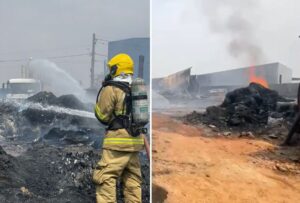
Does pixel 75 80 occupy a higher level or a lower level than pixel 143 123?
higher

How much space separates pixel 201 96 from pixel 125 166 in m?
0.88

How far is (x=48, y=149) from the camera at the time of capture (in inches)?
123

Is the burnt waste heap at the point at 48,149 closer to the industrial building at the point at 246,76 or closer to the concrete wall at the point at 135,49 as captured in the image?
the concrete wall at the point at 135,49

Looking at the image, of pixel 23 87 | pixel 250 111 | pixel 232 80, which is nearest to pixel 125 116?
pixel 23 87

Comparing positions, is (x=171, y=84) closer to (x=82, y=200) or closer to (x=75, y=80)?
(x=75, y=80)

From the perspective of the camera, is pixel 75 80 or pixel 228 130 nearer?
pixel 75 80

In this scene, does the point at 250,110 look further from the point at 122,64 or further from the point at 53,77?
the point at 53,77

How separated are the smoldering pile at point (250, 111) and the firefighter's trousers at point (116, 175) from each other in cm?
64

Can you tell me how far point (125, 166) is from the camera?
10.2 feet

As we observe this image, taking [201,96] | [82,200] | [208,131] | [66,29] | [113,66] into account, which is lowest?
[82,200]

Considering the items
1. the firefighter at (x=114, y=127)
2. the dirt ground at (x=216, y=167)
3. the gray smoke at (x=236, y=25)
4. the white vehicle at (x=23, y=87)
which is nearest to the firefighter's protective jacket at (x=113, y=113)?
the firefighter at (x=114, y=127)

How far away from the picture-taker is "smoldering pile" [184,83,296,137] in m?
3.43

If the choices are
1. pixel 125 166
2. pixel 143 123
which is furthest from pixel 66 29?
pixel 125 166

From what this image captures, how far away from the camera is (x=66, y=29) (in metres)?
3.14
